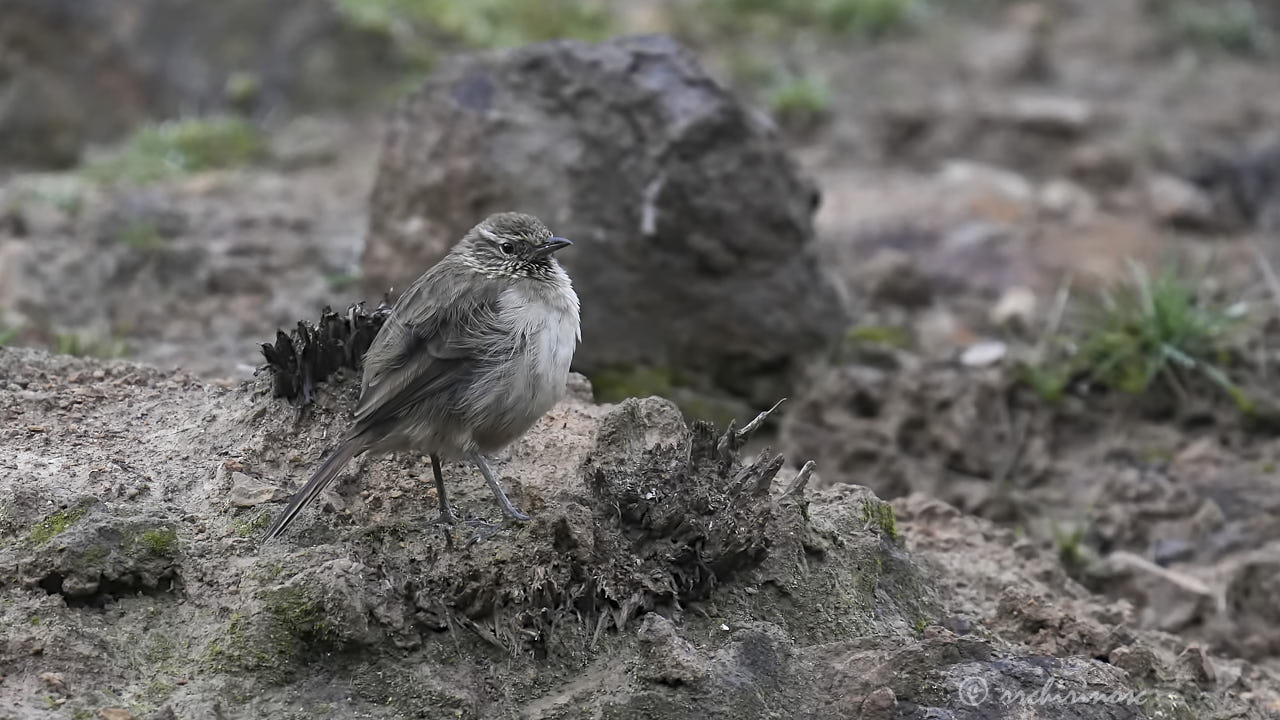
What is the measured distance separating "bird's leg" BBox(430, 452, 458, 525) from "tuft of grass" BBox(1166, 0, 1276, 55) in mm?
11899

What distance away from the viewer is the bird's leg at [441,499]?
4.44m

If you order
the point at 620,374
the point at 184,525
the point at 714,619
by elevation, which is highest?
the point at 184,525

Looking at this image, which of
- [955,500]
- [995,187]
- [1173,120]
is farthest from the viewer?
[1173,120]

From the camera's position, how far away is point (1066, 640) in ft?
15.6

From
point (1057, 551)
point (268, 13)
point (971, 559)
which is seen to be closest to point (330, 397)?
point (971, 559)

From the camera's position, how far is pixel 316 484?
4.24m

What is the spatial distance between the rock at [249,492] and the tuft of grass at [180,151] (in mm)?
6541

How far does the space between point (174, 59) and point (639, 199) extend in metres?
6.82

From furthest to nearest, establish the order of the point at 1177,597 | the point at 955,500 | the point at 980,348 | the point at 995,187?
1. the point at 995,187
2. the point at 980,348
3. the point at 955,500
4. the point at 1177,597

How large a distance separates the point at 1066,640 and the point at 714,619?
1.31 meters

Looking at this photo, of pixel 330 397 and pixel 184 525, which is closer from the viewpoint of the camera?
pixel 184 525

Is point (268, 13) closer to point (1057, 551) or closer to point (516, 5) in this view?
point (516, 5)

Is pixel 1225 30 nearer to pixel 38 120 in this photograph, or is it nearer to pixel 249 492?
pixel 38 120

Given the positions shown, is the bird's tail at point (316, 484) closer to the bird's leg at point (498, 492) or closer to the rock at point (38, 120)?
the bird's leg at point (498, 492)
